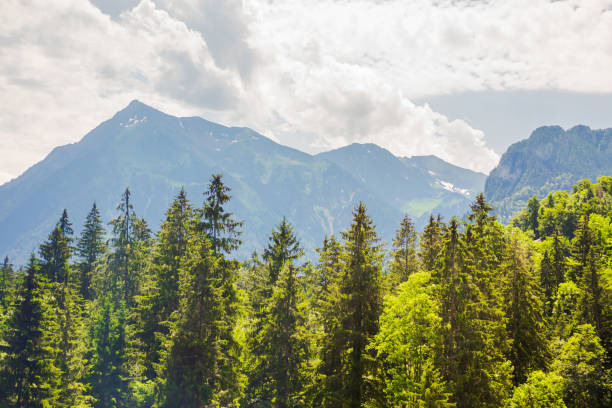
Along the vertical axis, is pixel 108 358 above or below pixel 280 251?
below

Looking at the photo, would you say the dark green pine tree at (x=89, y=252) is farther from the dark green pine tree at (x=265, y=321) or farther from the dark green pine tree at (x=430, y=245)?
the dark green pine tree at (x=430, y=245)

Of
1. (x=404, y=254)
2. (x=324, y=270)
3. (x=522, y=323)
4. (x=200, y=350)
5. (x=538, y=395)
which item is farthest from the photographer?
(x=404, y=254)

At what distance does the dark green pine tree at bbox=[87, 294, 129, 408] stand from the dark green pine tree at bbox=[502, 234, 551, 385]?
119ft

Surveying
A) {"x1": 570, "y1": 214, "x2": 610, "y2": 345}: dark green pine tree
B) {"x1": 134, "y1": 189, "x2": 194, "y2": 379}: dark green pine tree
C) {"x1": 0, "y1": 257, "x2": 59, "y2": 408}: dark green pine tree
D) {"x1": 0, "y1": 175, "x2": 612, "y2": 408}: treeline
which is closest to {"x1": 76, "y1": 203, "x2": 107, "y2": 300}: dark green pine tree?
{"x1": 0, "y1": 175, "x2": 612, "y2": 408}: treeline

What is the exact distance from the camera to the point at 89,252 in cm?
5419

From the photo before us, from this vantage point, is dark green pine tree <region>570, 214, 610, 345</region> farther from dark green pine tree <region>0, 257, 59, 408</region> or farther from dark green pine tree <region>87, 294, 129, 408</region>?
dark green pine tree <region>87, 294, 129, 408</region>

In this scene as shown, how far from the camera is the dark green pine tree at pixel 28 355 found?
28266 mm

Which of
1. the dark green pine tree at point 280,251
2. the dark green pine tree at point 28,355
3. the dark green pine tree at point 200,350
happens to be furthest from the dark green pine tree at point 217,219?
the dark green pine tree at point 28,355

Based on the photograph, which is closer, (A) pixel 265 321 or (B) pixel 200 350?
(B) pixel 200 350

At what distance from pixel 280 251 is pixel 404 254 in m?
Result: 17.6

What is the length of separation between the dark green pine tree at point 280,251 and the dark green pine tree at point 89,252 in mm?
31849

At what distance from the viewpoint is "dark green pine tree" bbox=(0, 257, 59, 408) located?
28.3 metres

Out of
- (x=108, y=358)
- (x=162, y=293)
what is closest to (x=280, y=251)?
(x=162, y=293)

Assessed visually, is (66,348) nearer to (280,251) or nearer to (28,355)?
(28,355)
